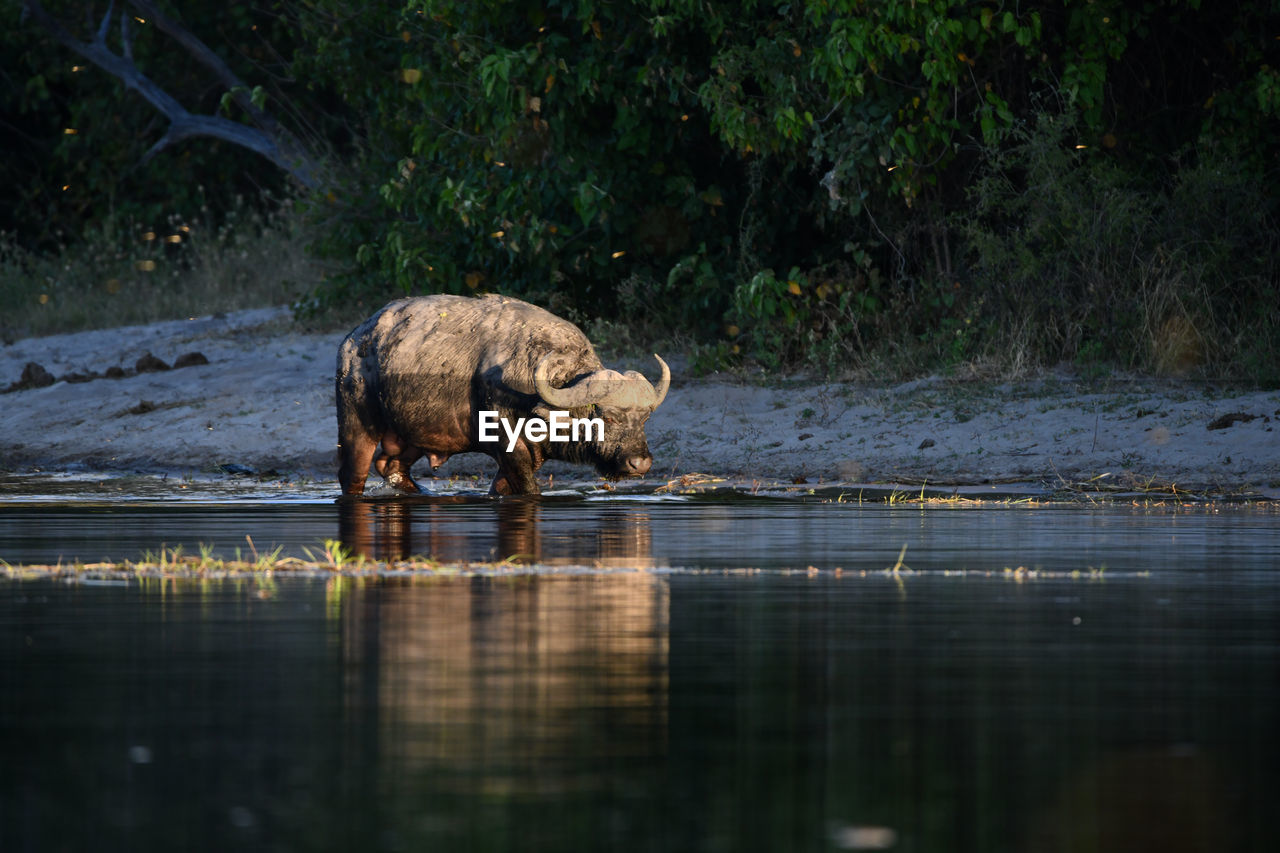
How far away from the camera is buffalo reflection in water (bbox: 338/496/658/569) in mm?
10219

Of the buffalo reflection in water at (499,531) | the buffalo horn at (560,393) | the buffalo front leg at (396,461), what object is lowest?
the buffalo reflection in water at (499,531)

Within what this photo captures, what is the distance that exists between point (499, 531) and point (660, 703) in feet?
20.3

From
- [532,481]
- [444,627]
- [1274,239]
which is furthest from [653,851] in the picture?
[1274,239]

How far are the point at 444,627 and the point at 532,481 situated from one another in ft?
27.4

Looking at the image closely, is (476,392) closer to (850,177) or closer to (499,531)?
(499,531)

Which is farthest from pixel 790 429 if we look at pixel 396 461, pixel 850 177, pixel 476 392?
pixel 396 461

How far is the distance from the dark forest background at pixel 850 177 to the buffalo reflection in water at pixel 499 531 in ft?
19.1

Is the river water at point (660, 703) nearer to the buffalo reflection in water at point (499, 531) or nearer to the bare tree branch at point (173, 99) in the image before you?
the buffalo reflection in water at point (499, 531)

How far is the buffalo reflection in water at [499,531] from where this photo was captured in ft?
33.5

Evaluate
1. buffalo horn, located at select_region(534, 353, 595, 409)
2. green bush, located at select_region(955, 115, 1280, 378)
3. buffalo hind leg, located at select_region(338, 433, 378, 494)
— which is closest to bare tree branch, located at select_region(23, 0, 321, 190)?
green bush, located at select_region(955, 115, 1280, 378)

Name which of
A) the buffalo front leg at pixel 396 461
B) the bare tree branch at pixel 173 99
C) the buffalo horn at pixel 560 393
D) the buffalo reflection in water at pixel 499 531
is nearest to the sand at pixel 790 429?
the buffalo front leg at pixel 396 461

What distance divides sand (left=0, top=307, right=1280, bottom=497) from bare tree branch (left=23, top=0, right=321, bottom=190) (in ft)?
28.1

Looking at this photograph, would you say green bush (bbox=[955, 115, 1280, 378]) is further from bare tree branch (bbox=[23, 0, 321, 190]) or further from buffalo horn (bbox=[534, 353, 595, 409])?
bare tree branch (bbox=[23, 0, 321, 190])

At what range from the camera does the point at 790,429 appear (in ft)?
60.1
